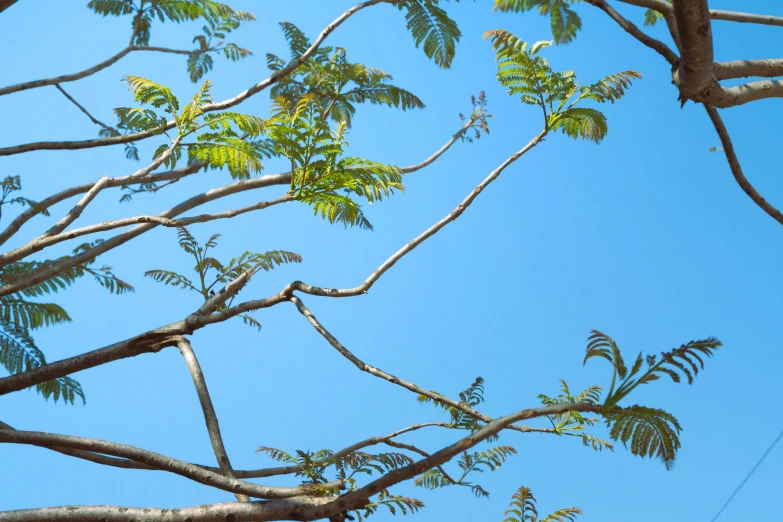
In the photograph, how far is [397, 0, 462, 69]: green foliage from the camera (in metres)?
4.36

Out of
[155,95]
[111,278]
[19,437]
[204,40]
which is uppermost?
[204,40]

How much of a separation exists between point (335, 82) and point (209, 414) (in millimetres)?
2854

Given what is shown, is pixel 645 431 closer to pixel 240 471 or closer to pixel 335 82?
pixel 240 471

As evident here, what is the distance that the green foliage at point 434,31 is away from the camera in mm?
4363

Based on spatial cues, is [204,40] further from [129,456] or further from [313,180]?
[129,456]

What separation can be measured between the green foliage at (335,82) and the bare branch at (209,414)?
7.77 ft

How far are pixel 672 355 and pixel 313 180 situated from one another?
3.98 feet

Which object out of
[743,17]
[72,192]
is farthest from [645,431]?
[72,192]

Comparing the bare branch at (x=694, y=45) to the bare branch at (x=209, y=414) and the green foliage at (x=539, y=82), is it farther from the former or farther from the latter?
the bare branch at (x=209, y=414)

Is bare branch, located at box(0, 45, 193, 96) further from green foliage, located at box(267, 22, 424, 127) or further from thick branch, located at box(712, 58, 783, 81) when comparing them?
thick branch, located at box(712, 58, 783, 81)

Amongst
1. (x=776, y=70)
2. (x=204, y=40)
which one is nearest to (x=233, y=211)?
(x=776, y=70)

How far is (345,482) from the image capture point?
1.63 metres

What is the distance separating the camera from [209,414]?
6.18ft

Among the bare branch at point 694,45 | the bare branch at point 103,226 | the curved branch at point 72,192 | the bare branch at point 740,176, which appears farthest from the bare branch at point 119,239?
the bare branch at point 740,176
